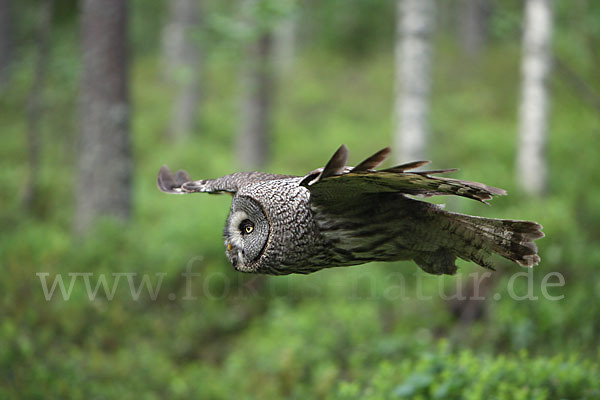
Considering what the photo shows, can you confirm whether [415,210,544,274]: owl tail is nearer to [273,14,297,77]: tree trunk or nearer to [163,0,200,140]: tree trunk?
[163,0,200,140]: tree trunk

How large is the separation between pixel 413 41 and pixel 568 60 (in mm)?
5734

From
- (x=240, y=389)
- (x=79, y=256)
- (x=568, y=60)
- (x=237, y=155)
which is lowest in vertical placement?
(x=240, y=389)

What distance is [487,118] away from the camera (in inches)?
442

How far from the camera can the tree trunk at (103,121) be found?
22.4ft

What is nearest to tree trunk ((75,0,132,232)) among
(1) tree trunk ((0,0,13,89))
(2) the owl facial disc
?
(2) the owl facial disc

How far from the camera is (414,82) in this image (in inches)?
298

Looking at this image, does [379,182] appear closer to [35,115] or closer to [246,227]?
[246,227]

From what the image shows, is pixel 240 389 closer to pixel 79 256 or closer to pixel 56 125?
pixel 79 256

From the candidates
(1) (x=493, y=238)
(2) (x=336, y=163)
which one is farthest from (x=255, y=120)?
(2) (x=336, y=163)

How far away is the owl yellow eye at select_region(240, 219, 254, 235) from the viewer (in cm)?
250

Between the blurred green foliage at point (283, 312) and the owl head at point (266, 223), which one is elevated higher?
the owl head at point (266, 223)

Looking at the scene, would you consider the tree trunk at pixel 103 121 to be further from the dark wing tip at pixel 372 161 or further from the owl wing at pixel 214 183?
the dark wing tip at pixel 372 161

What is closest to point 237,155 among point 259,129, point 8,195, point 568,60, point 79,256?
point 259,129

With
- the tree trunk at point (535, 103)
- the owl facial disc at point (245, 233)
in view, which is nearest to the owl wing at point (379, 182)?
Result: the owl facial disc at point (245, 233)
